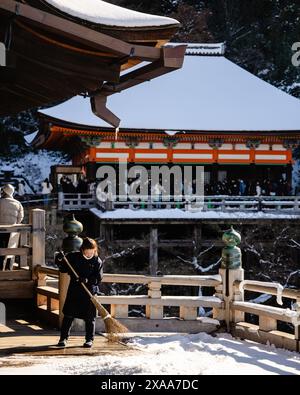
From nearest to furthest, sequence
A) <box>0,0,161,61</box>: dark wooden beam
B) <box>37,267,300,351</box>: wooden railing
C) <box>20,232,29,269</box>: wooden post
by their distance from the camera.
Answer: <box>0,0,161,61</box>: dark wooden beam < <box>37,267,300,351</box>: wooden railing < <box>20,232,29,269</box>: wooden post

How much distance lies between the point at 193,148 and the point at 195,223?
577 cm

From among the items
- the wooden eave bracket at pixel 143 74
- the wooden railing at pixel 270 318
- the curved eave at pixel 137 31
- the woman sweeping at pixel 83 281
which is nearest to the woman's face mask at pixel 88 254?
the woman sweeping at pixel 83 281

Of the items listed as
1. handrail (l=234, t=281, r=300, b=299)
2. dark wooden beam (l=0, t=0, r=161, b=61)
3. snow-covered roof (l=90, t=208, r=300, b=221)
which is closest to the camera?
dark wooden beam (l=0, t=0, r=161, b=61)

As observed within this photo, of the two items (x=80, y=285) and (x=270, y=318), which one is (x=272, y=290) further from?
(x=80, y=285)

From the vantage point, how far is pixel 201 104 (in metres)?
32.4

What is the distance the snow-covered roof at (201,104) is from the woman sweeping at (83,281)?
20869mm

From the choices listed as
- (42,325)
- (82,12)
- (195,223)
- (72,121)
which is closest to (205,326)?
(42,325)

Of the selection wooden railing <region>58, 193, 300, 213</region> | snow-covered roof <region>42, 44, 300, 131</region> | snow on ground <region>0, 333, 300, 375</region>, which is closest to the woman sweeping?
snow on ground <region>0, 333, 300, 375</region>

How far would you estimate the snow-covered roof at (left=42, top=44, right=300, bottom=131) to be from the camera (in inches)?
1177

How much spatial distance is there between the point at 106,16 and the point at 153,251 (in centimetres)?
1892

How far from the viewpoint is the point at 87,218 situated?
27.2 metres

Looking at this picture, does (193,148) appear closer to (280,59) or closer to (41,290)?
(280,59)

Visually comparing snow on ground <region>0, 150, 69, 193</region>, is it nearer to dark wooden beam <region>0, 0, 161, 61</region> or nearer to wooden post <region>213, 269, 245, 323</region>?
wooden post <region>213, 269, 245, 323</region>

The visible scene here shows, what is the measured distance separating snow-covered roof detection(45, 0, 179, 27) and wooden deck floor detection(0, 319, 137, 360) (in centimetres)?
306
